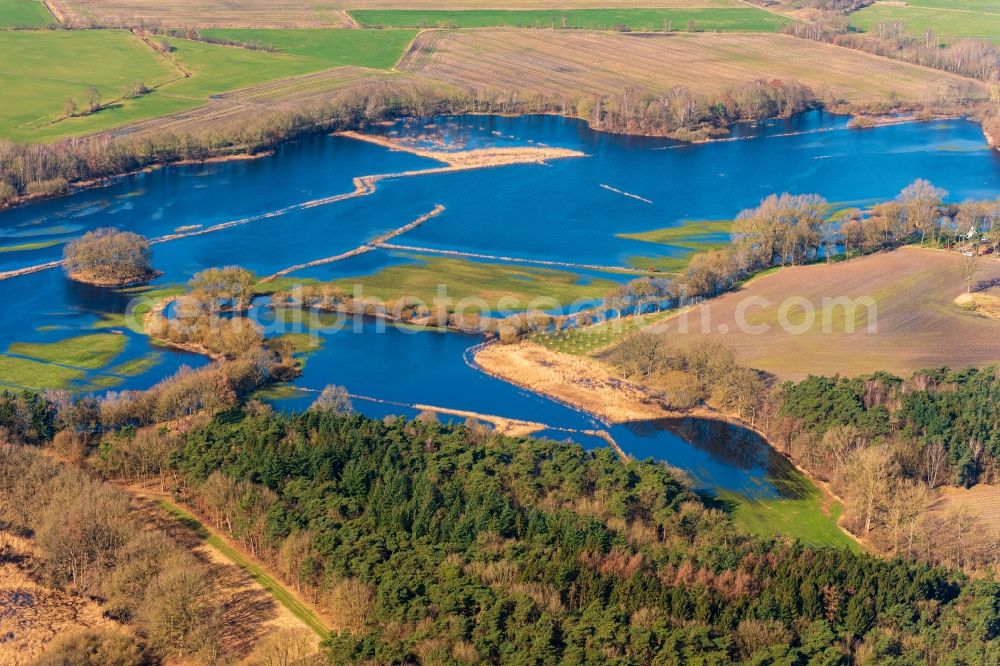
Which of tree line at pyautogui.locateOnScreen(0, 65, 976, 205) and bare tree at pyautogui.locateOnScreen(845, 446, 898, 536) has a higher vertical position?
tree line at pyautogui.locateOnScreen(0, 65, 976, 205)

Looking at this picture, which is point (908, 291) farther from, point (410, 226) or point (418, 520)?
point (418, 520)

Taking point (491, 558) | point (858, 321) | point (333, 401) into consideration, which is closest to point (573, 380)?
point (333, 401)

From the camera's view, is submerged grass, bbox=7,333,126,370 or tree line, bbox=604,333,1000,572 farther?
submerged grass, bbox=7,333,126,370

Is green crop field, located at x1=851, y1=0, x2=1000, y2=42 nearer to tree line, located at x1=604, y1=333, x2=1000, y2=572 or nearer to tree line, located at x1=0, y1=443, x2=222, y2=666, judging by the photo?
tree line, located at x1=604, y1=333, x2=1000, y2=572

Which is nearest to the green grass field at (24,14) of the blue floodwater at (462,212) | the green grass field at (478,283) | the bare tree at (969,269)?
the blue floodwater at (462,212)

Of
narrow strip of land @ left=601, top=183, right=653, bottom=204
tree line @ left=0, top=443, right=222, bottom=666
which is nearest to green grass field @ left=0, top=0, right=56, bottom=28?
narrow strip of land @ left=601, top=183, right=653, bottom=204

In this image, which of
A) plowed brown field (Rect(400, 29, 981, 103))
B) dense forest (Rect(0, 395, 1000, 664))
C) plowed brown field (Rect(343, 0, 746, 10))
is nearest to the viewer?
dense forest (Rect(0, 395, 1000, 664))

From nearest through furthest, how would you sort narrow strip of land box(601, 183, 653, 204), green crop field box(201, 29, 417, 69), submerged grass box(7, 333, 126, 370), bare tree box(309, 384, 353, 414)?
bare tree box(309, 384, 353, 414) < submerged grass box(7, 333, 126, 370) < narrow strip of land box(601, 183, 653, 204) < green crop field box(201, 29, 417, 69)

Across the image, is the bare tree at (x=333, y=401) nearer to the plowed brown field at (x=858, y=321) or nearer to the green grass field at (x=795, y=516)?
the green grass field at (x=795, y=516)
